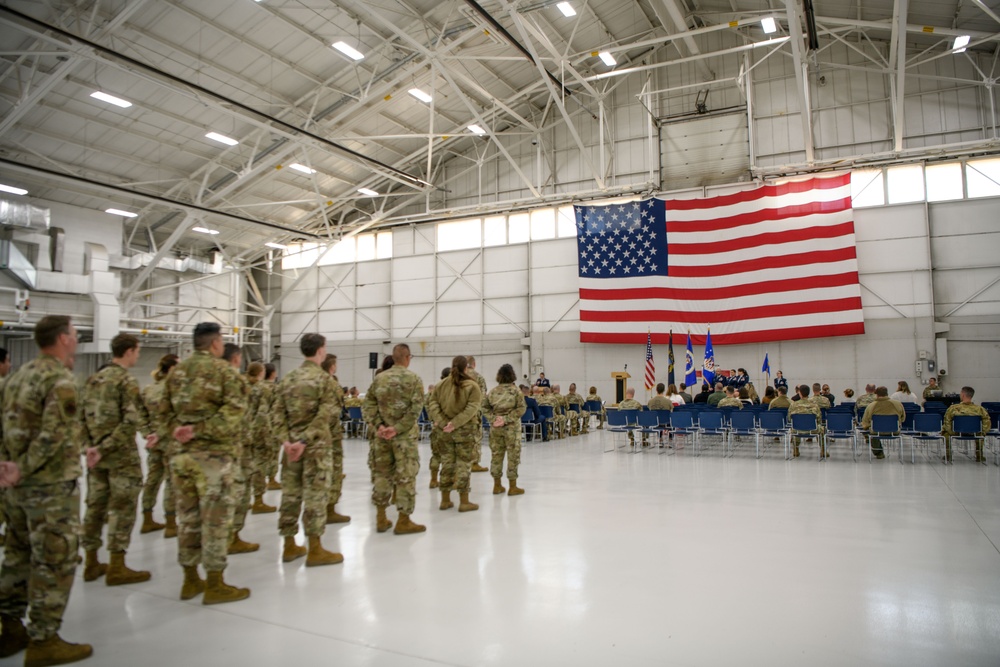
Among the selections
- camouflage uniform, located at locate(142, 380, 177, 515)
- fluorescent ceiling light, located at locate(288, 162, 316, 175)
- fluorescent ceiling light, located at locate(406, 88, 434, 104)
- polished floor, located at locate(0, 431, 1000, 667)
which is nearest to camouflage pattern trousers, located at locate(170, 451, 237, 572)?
polished floor, located at locate(0, 431, 1000, 667)

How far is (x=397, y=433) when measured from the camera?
472cm

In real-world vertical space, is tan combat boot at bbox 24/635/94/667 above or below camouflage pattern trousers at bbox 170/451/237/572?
below

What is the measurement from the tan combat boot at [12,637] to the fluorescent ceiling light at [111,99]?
13.1m

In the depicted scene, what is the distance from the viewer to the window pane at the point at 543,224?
18938 millimetres

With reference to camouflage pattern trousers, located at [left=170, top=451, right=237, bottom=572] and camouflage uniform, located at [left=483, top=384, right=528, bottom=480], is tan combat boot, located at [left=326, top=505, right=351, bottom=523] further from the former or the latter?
camouflage pattern trousers, located at [left=170, top=451, right=237, bottom=572]

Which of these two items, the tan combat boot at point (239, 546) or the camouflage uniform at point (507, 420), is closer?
the tan combat boot at point (239, 546)

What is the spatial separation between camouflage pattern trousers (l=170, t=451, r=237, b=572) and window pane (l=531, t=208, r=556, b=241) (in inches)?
641

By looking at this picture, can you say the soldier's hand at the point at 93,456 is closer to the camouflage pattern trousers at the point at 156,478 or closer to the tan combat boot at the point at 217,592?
the camouflage pattern trousers at the point at 156,478

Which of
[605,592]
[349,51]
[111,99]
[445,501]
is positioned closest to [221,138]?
[111,99]

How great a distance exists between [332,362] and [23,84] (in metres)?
11.5

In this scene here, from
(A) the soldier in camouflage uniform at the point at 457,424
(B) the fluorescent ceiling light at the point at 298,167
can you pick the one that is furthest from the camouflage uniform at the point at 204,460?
(B) the fluorescent ceiling light at the point at 298,167

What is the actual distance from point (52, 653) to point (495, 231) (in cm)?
1783

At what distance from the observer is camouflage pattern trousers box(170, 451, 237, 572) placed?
11.0ft

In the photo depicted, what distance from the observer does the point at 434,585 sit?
3609 millimetres
